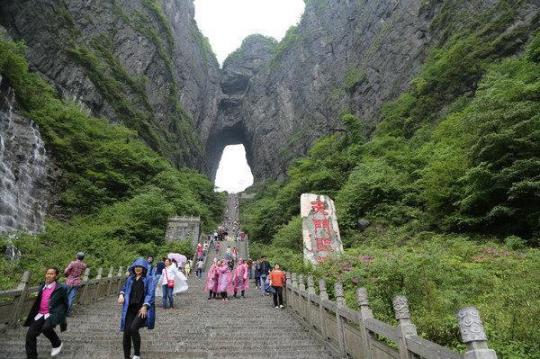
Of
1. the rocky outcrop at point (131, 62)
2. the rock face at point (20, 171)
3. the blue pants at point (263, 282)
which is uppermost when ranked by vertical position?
the rocky outcrop at point (131, 62)

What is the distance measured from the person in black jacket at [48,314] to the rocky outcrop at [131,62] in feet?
87.2

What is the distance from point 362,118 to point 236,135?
3252 centimetres

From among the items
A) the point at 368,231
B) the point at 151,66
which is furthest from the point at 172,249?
the point at 151,66

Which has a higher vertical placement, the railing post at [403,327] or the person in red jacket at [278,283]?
the person in red jacket at [278,283]

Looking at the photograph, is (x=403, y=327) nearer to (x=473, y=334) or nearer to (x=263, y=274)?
(x=473, y=334)

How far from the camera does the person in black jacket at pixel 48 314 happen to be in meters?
4.43

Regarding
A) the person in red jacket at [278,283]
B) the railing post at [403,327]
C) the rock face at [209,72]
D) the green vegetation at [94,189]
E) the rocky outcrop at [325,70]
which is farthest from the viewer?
the rocky outcrop at [325,70]

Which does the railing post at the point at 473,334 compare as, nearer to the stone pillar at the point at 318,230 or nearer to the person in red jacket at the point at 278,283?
the person in red jacket at the point at 278,283

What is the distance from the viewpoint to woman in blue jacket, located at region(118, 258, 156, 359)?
448 centimetres

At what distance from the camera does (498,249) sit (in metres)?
9.29

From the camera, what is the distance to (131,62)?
127ft

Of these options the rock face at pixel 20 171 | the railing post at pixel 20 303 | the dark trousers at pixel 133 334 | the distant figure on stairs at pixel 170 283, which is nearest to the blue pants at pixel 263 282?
the distant figure on stairs at pixel 170 283

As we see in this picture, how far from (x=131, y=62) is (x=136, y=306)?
3821 cm

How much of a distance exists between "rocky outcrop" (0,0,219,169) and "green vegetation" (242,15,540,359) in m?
16.6
